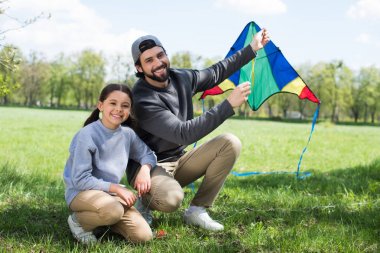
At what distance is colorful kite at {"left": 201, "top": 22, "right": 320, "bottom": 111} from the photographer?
6.06 metres

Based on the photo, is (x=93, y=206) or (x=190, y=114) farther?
(x=190, y=114)

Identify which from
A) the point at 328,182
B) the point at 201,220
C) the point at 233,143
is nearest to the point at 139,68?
the point at 233,143

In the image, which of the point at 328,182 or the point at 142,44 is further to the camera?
the point at 328,182

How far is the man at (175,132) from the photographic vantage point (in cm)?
388

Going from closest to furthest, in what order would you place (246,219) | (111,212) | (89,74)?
(111,212) < (246,219) < (89,74)

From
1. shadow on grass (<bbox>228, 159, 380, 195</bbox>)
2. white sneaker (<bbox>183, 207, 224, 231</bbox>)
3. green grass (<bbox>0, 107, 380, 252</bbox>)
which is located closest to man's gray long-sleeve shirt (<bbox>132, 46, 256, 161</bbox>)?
white sneaker (<bbox>183, 207, 224, 231</bbox>)

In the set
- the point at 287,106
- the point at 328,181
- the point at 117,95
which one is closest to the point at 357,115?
the point at 287,106

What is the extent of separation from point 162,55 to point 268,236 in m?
1.88

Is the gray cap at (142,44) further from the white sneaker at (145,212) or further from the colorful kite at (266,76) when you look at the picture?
the colorful kite at (266,76)

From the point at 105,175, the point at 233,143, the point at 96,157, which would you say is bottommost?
the point at 105,175

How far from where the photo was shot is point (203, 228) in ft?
13.4

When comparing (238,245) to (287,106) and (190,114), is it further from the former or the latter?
(287,106)

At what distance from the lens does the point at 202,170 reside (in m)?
4.43

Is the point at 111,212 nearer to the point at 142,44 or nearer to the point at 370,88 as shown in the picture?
the point at 142,44
